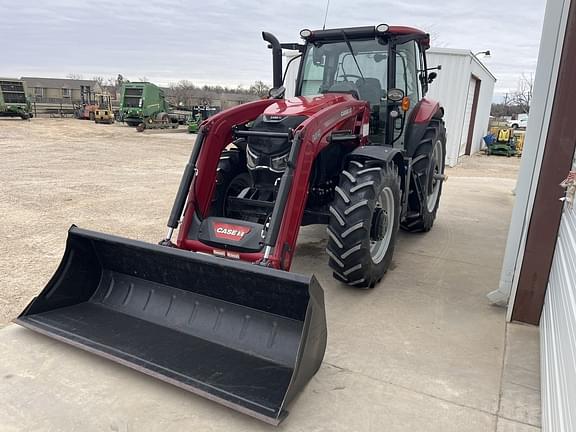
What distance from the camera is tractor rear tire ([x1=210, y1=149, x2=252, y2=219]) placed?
155 inches

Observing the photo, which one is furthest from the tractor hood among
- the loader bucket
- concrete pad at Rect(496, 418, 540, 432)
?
concrete pad at Rect(496, 418, 540, 432)

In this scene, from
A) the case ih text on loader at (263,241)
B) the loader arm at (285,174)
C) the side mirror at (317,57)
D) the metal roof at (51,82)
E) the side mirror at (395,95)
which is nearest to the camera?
the case ih text on loader at (263,241)

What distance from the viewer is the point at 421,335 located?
10.4 ft

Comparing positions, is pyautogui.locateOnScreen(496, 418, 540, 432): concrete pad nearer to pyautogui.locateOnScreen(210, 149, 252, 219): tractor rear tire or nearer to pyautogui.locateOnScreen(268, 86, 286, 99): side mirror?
pyautogui.locateOnScreen(210, 149, 252, 219): tractor rear tire

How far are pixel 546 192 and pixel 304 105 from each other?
1976mm

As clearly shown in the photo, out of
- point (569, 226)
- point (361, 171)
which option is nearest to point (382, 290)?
point (361, 171)

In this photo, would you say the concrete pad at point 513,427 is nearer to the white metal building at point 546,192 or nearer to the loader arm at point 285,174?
the white metal building at point 546,192

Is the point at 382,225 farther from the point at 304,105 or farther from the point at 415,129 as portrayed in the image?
the point at 415,129

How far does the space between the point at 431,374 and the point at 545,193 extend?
1.56 meters

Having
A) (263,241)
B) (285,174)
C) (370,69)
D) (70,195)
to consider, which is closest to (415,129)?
(370,69)

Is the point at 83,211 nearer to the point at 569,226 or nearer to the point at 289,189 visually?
the point at 289,189

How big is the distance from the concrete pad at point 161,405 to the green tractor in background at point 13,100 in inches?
1111

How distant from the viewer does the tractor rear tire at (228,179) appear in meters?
3.95

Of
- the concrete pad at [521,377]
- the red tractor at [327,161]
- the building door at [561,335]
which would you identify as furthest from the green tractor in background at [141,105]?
the building door at [561,335]
